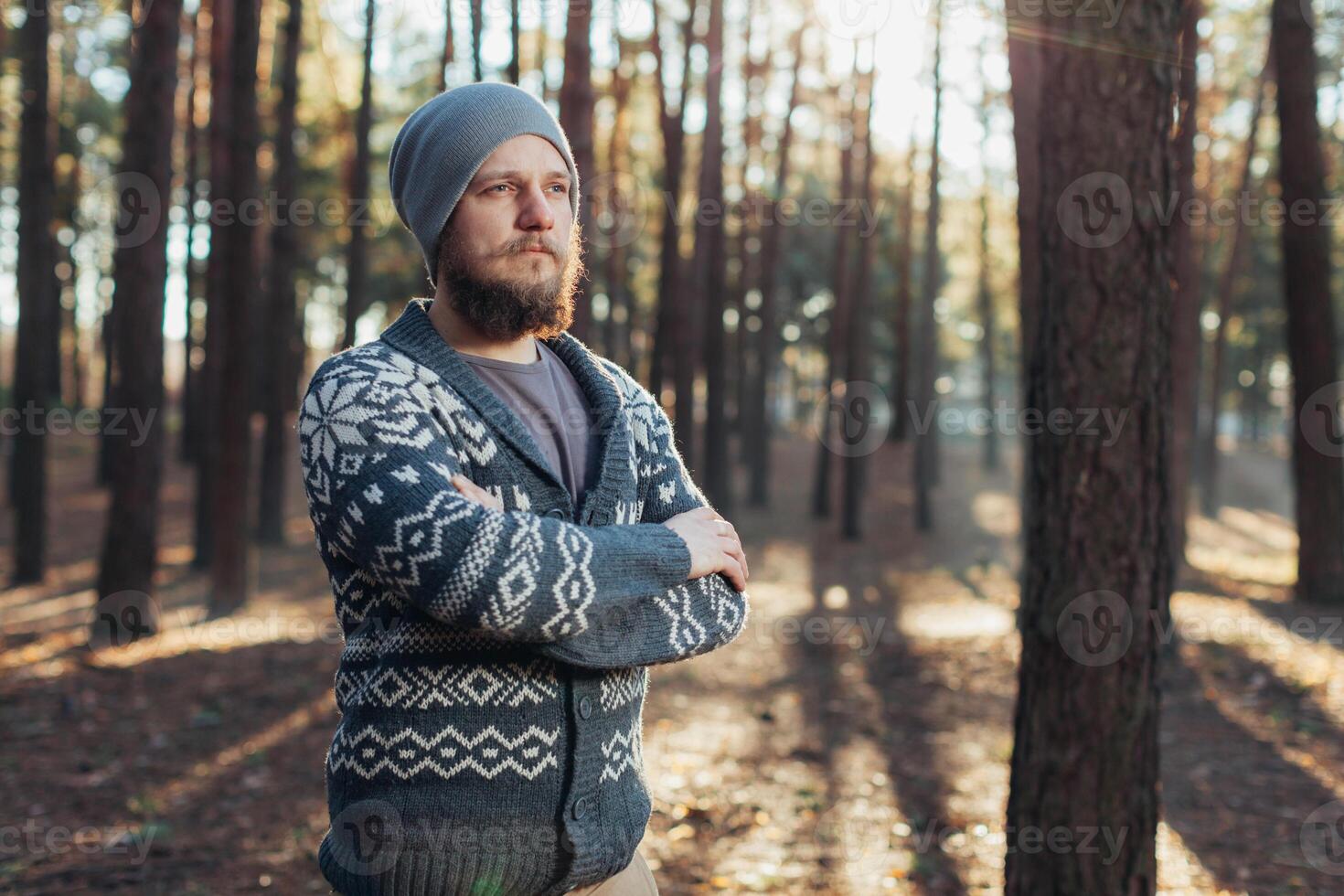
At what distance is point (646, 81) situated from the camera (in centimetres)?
2188

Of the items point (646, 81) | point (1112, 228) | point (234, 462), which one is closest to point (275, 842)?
point (1112, 228)

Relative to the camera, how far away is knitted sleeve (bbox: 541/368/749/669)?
2090 millimetres

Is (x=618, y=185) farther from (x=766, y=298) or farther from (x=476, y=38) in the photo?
(x=476, y=38)

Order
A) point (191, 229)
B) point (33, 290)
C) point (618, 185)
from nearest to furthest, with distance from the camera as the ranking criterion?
point (33, 290), point (191, 229), point (618, 185)

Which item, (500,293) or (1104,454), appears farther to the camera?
(1104,454)

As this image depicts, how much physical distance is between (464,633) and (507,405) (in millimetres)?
460

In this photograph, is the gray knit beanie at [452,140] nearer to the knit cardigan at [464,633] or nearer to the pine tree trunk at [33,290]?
the knit cardigan at [464,633]

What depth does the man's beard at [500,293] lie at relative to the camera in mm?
2209

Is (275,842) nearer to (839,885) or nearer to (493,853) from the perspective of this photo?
(839,885)

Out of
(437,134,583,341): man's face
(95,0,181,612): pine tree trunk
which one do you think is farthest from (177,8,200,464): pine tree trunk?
(437,134,583,341): man's face

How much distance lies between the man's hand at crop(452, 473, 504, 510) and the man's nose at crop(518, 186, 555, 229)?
54 centimetres

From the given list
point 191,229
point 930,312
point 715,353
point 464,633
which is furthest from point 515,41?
point 930,312

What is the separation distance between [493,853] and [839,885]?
137 inches

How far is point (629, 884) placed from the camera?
7.49 ft
